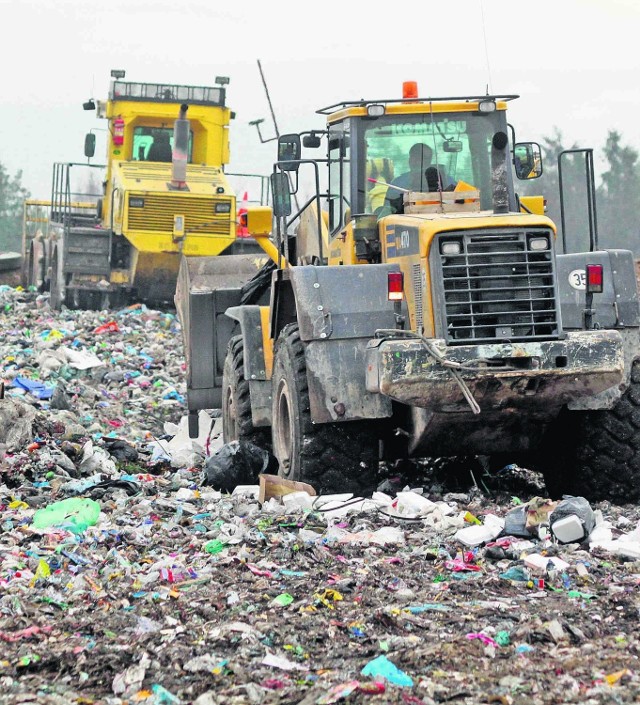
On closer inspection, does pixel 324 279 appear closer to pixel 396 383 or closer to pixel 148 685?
pixel 396 383

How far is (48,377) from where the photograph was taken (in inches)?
567

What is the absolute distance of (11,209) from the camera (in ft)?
210

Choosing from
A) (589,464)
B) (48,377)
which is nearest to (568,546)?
(589,464)

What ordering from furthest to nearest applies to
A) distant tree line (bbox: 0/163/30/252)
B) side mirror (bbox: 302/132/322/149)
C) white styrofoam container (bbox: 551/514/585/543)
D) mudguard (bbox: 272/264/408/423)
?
distant tree line (bbox: 0/163/30/252), side mirror (bbox: 302/132/322/149), mudguard (bbox: 272/264/408/423), white styrofoam container (bbox: 551/514/585/543)

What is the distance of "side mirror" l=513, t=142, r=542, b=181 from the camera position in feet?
→ 28.0

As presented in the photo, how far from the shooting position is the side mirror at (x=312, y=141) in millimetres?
8594

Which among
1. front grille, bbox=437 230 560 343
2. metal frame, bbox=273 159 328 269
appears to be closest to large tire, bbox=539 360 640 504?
front grille, bbox=437 230 560 343

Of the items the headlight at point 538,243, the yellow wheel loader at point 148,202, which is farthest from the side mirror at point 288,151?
the yellow wheel loader at point 148,202

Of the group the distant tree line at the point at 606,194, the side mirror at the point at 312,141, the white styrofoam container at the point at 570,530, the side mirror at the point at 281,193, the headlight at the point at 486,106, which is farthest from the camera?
the distant tree line at the point at 606,194

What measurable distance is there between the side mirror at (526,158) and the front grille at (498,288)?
1239 millimetres

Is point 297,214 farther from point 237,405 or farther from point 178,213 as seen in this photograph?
point 178,213

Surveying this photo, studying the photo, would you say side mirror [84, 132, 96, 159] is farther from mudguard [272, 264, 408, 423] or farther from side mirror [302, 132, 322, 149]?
mudguard [272, 264, 408, 423]

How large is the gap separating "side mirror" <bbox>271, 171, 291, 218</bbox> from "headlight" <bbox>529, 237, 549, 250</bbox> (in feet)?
5.45

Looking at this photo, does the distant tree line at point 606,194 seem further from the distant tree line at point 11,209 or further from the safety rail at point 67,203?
the safety rail at point 67,203
